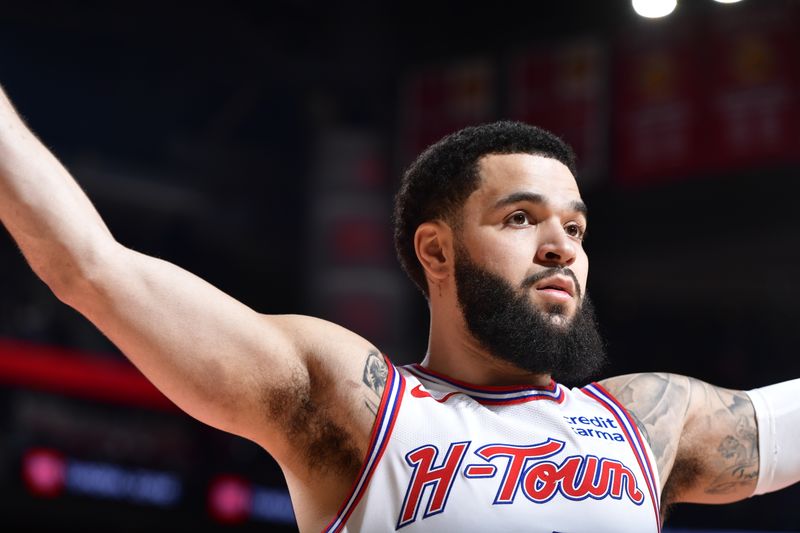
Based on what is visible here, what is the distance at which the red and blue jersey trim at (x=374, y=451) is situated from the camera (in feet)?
7.80

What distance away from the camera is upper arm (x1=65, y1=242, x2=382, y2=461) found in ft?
7.07

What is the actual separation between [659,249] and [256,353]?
9750mm

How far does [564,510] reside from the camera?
7.86 feet

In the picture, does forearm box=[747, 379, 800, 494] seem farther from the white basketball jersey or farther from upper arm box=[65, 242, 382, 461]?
upper arm box=[65, 242, 382, 461]

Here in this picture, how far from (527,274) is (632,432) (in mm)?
475

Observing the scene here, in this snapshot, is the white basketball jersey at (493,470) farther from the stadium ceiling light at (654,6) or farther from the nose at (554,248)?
the stadium ceiling light at (654,6)

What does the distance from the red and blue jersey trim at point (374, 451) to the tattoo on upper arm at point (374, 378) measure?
0.5 inches

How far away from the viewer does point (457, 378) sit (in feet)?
8.96

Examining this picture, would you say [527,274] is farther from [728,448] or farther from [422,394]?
[728,448]

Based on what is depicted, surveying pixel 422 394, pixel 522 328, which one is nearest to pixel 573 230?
pixel 522 328

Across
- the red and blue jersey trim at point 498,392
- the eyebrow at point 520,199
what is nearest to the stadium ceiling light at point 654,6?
the eyebrow at point 520,199

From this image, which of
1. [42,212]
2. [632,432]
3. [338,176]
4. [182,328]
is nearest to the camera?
[42,212]

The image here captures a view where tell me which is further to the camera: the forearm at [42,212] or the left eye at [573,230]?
the left eye at [573,230]

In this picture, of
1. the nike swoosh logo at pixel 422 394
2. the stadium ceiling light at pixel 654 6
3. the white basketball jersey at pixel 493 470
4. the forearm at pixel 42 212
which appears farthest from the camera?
the stadium ceiling light at pixel 654 6
